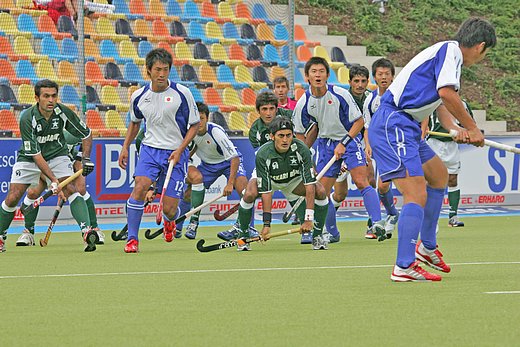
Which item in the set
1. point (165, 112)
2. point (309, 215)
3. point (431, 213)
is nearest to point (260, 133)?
point (165, 112)

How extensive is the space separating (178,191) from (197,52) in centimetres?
862

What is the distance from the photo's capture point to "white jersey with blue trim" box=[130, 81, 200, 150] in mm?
10984

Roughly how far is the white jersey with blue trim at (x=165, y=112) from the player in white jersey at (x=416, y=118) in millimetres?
3612

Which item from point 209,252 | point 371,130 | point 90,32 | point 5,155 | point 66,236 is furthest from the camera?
point 90,32

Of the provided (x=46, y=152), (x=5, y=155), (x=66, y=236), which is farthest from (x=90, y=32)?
(x=46, y=152)

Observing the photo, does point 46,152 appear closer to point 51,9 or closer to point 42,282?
point 42,282

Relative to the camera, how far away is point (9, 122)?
16.3m

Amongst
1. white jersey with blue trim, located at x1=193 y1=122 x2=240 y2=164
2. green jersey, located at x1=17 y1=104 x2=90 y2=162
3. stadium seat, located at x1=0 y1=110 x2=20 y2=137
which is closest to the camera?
green jersey, located at x1=17 y1=104 x2=90 y2=162

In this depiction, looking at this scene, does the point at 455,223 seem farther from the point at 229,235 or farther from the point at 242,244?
the point at 242,244

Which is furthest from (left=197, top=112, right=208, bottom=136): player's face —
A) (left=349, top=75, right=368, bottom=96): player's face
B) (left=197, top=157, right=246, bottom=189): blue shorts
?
(left=349, top=75, right=368, bottom=96): player's face

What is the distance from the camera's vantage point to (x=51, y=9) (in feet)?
62.2

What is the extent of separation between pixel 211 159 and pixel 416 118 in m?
5.99

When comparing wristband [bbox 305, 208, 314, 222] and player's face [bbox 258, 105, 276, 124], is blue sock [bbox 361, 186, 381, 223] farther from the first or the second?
wristband [bbox 305, 208, 314, 222]

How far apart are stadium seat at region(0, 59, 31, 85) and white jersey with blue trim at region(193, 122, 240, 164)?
200 inches
